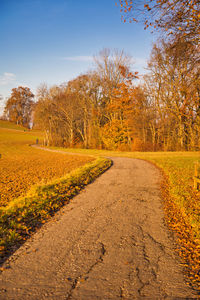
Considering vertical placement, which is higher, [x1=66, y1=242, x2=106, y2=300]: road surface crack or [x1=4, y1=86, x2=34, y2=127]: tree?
[x1=4, y1=86, x2=34, y2=127]: tree

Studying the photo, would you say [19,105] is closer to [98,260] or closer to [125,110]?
[125,110]

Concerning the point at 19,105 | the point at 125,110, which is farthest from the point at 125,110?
the point at 19,105

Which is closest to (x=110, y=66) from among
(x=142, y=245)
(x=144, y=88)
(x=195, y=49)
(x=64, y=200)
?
(x=144, y=88)

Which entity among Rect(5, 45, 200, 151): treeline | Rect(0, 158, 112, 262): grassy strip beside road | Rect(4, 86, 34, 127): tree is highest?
Rect(4, 86, 34, 127): tree

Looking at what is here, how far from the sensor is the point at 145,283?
2.71 metres

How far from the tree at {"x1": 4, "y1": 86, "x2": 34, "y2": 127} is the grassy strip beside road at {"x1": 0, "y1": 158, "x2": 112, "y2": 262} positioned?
87397mm

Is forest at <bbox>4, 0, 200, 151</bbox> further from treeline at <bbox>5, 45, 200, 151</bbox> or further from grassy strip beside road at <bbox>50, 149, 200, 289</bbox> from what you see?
grassy strip beside road at <bbox>50, 149, 200, 289</bbox>

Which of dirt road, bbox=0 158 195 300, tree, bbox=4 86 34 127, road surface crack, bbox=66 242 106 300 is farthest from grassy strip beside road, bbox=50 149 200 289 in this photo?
tree, bbox=4 86 34 127

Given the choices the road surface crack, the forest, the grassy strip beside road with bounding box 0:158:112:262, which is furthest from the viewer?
the forest

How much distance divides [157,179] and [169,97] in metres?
22.2

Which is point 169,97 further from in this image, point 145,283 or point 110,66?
point 145,283

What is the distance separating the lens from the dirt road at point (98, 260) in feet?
8.45

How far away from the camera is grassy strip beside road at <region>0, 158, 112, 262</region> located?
156 inches

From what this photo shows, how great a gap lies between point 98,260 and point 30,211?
293 centimetres
